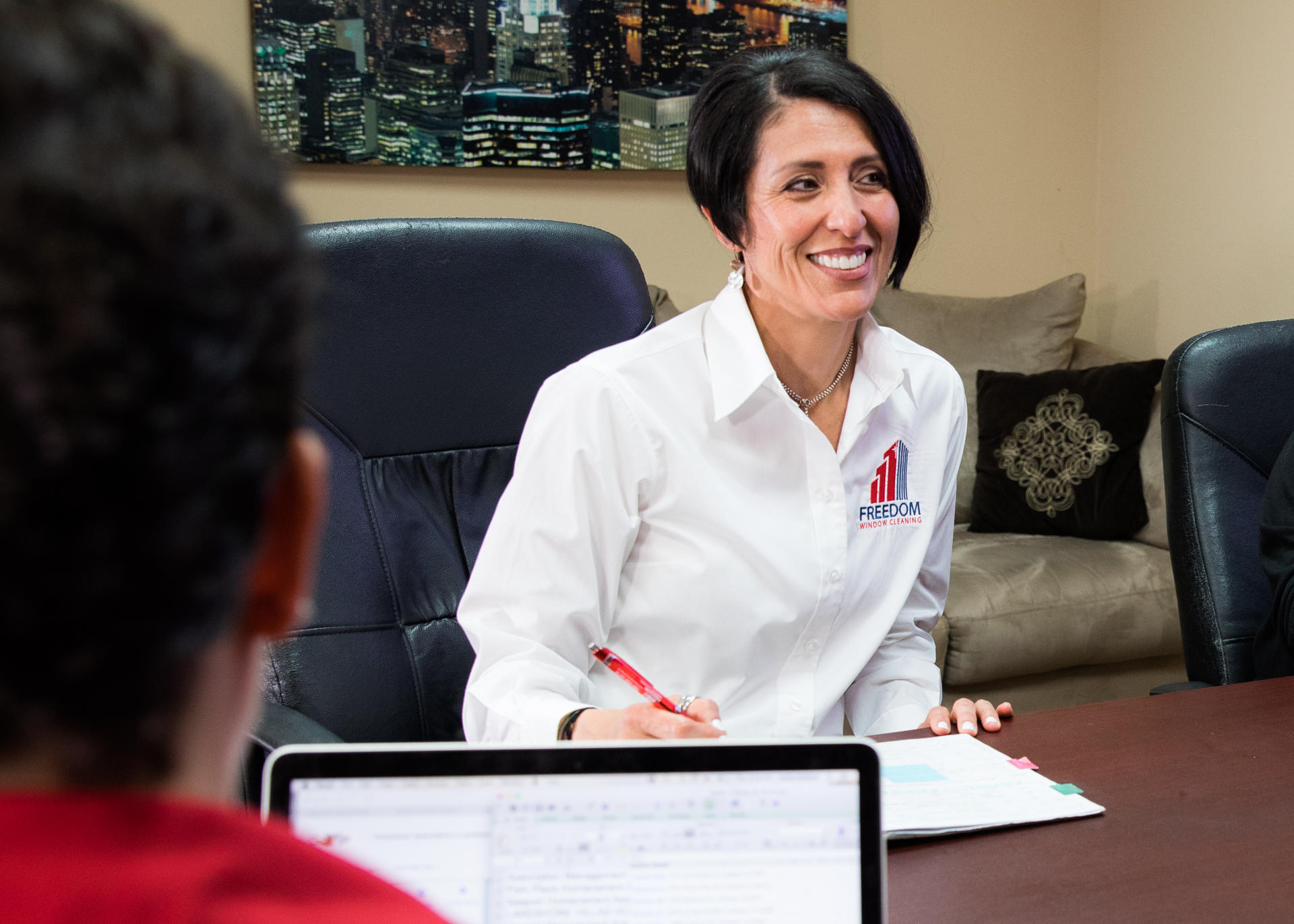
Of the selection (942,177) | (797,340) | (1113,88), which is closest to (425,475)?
(797,340)

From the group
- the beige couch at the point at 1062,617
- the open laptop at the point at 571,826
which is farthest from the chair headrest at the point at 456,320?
the beige couch at the point at 1062,617

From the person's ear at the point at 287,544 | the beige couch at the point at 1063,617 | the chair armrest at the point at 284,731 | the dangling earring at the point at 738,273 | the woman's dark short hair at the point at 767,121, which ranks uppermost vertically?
the woman's dark short hair at the point at 767,121

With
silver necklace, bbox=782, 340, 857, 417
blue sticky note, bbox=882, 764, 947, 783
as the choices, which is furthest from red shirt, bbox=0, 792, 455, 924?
silver necklace, bbox=782, 340, 857, 417

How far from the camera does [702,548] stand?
118cm

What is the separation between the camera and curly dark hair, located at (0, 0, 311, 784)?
0.20 metres

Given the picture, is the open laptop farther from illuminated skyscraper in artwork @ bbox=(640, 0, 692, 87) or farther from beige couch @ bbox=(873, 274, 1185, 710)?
illuminated skyscraper in artwork @ bbox=(640, 0, 692, 87)

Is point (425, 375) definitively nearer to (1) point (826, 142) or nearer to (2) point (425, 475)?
(2) point (425, 475)

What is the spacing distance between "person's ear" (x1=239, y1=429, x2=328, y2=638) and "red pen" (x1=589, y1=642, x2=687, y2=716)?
74 centimetres

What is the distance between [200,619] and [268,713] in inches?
38.6

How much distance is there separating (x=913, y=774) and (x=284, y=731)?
577 mm

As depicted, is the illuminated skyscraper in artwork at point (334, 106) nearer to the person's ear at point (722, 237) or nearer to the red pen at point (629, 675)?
the person's ear at point (722, 237)

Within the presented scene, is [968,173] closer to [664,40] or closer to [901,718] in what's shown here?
[664,40]

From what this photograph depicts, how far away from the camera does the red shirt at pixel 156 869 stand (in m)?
0.21

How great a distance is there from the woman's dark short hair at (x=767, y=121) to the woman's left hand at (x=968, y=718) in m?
→ 0.59
